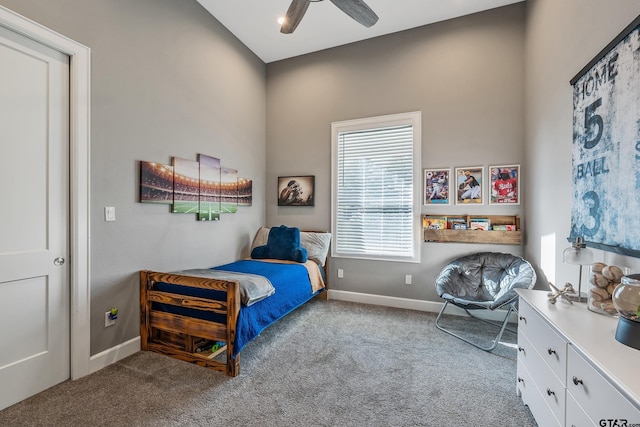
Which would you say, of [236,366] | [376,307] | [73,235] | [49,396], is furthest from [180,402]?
[376,307]

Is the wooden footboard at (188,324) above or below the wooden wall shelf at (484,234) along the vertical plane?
below

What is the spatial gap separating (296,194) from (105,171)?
2.29 m

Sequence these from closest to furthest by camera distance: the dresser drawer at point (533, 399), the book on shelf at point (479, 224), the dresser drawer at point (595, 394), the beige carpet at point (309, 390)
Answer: the dresser drawer at point (595, 394) < the dresser drawer at point (533, 399) < the beige carpet at point (309, 390) < the book on shelf at point (479, 224)

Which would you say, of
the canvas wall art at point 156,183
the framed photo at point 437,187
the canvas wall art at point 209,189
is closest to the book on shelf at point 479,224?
the framed photo at point 437,187

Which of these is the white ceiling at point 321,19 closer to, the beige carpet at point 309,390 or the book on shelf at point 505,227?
the book on shelf at point 505,227

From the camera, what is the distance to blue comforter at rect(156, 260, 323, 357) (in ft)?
6.97

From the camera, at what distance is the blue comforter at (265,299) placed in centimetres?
212

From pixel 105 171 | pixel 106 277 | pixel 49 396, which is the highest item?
pixel 105 171

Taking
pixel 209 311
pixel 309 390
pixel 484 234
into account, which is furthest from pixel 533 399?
pixel 209 311

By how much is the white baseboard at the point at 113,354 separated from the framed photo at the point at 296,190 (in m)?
2.39

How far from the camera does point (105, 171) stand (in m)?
2.18

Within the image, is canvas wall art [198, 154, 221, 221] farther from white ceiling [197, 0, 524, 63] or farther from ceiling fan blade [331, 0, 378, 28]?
ceiling fan blade [331, 0, 378, 28]

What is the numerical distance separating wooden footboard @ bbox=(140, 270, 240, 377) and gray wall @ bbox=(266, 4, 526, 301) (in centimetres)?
201

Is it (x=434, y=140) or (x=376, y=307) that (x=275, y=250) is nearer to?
(x=376, y=307)
